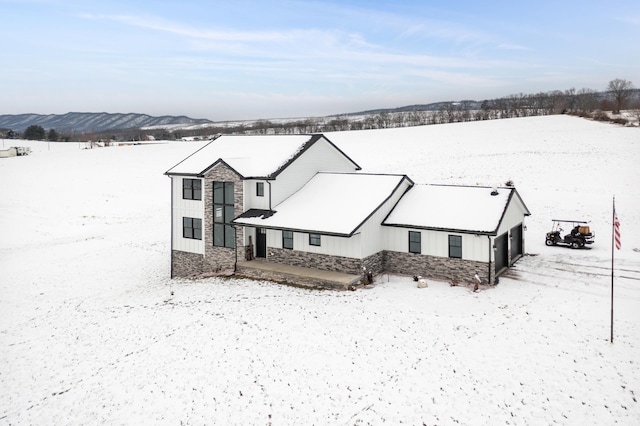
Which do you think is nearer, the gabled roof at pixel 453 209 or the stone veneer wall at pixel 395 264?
the stone veneer wall at pixel 395 264

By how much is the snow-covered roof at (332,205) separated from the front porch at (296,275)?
2.14 m

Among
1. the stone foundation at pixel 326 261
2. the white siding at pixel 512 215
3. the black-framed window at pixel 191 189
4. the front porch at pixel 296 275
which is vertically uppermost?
the black-framed window at pixel 191 189

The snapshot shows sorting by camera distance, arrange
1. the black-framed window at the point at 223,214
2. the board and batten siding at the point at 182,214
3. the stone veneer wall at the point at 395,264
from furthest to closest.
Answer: the board and batten siding at the point at 182,214
the black-framed window at the point at 223,214
the stone veneer wall at the point at 395,264

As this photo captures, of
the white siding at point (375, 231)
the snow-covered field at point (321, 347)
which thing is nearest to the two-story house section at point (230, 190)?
the snow-covered field at point (321, 347)

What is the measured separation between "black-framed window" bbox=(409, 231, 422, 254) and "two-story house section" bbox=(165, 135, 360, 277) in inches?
305

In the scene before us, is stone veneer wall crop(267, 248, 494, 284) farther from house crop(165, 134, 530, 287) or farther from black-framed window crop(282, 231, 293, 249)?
black-framed window crop(282, 231, 293, 249)

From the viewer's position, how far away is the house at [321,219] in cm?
2278

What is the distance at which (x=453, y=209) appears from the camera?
24.2 meters

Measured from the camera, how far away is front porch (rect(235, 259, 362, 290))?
21828 mm

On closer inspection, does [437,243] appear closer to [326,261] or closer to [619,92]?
[326,261]

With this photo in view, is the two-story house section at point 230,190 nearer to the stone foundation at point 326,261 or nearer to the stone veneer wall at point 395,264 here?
the stone foundation at point 326,261

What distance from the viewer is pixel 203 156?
30.2 metres

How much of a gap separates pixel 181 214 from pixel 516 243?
20.6 m

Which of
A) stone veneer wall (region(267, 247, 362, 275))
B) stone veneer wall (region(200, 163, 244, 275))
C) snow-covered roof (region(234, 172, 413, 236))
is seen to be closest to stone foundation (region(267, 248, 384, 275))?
stone veneer wall (region(267, 247, 362, 275))
